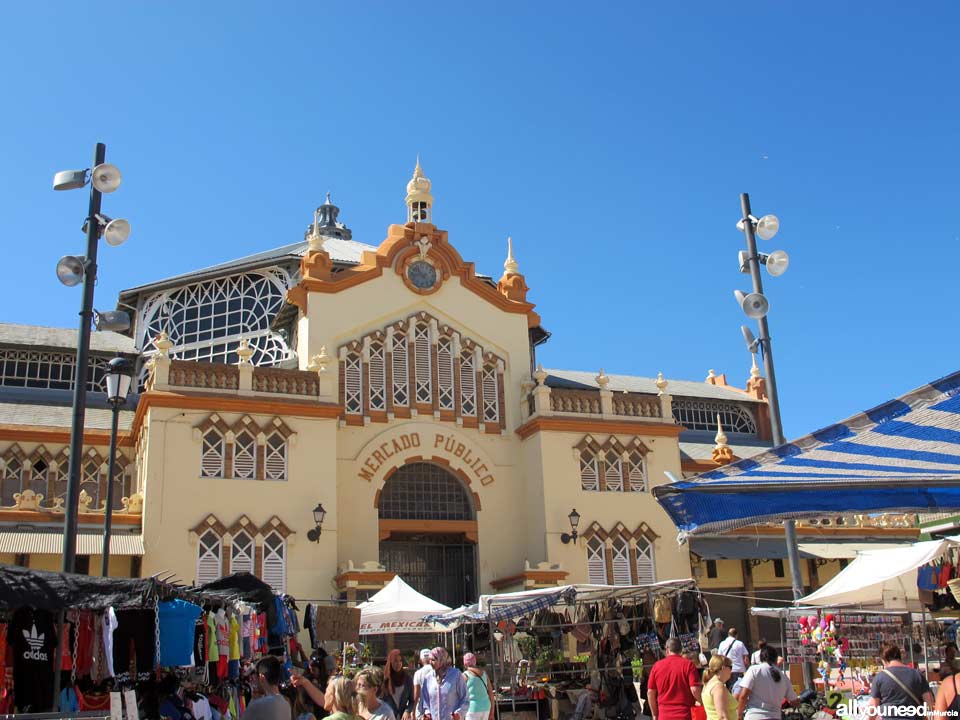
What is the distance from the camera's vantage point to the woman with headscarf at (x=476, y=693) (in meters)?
12.5

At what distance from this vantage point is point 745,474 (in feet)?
22.2

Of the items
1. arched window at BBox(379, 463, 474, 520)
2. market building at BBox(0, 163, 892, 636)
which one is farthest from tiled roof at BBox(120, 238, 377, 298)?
arched window at BBox(379, 463, 474, 520)

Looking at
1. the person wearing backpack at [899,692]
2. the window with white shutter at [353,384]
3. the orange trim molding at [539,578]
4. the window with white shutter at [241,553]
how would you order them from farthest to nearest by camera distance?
the window with white shutter at [353,384]
the orange trim molding at [539,578]
the window with white shutter at [241,553]
the person wearing backpack at [899,692]

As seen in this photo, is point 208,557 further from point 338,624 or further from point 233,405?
point 338,624

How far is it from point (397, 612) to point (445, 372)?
396 inches

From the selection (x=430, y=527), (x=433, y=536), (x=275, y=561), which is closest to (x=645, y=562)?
(x=433, y=536)

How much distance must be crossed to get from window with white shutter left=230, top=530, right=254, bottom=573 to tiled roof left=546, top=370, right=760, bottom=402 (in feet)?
47.7

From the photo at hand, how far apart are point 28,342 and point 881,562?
25.5 metres

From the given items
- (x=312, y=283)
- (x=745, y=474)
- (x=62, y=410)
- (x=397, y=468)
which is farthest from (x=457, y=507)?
(x=745, y=474)

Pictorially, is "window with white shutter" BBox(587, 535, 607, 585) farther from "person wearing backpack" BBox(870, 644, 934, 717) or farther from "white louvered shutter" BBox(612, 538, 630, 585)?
"person wearing backpack" BBox(870, 644, 934, 717)

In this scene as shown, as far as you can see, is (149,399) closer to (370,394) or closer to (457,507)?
(370,394)

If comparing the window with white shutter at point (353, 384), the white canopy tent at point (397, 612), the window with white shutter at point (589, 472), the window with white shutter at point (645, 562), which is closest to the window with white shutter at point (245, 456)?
the window with white shutter at point (353, 384)

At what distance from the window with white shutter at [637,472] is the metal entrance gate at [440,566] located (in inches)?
199

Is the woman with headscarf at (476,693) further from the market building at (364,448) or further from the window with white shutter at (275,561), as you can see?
the window with white shutter at (275,561)
